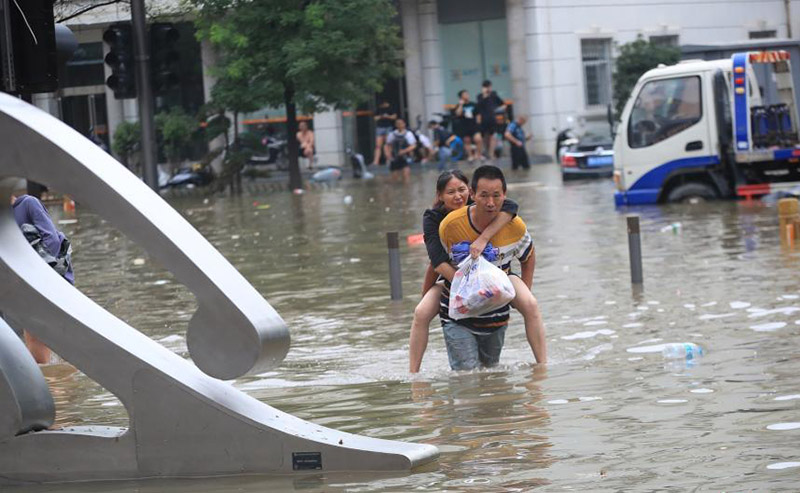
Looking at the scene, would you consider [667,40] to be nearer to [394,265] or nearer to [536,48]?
[536,48]

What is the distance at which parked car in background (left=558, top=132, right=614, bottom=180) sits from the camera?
37969 millimetres

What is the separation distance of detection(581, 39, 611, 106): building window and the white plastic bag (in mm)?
42983

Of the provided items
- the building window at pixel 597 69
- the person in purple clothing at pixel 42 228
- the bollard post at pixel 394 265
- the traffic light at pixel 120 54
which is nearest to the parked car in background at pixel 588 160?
the building window at pixel 597 69

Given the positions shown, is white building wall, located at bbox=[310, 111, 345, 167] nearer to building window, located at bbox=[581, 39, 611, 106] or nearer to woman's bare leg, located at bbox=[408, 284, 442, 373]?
building window, located at bbox=[581, 39, 611, 106]

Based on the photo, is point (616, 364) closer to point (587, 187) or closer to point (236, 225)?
point (236, 225)

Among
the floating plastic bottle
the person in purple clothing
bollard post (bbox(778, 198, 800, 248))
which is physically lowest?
the floating plastic bottle

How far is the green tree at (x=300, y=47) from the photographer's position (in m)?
40.3

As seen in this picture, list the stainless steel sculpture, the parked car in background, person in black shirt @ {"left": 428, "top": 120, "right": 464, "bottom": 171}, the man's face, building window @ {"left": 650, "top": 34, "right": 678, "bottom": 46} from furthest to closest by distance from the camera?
building window @ {"left": 650, "top": 34, "right": 678, "bottom": 46}
person in black shirt @ {"left": 428, "top": 120, "right": 464, "bottom": 171}
the parked car in background
the man's face
the stainless steel sculpture

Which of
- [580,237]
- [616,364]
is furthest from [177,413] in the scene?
[580,237]

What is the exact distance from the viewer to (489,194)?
33.1 feet

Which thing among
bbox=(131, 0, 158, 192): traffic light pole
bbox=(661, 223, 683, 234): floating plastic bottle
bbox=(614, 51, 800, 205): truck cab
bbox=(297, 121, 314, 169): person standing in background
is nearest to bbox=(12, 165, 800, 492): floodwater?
bbox=(661, 223, 683, 234): floating plastic bottle

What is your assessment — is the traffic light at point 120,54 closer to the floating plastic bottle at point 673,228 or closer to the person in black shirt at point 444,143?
the floating plastic bottle at point 673,228

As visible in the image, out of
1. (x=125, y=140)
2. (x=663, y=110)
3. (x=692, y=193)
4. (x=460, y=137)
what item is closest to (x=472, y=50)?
(x=460, y=137)

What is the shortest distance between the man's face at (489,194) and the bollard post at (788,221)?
31.5ft
